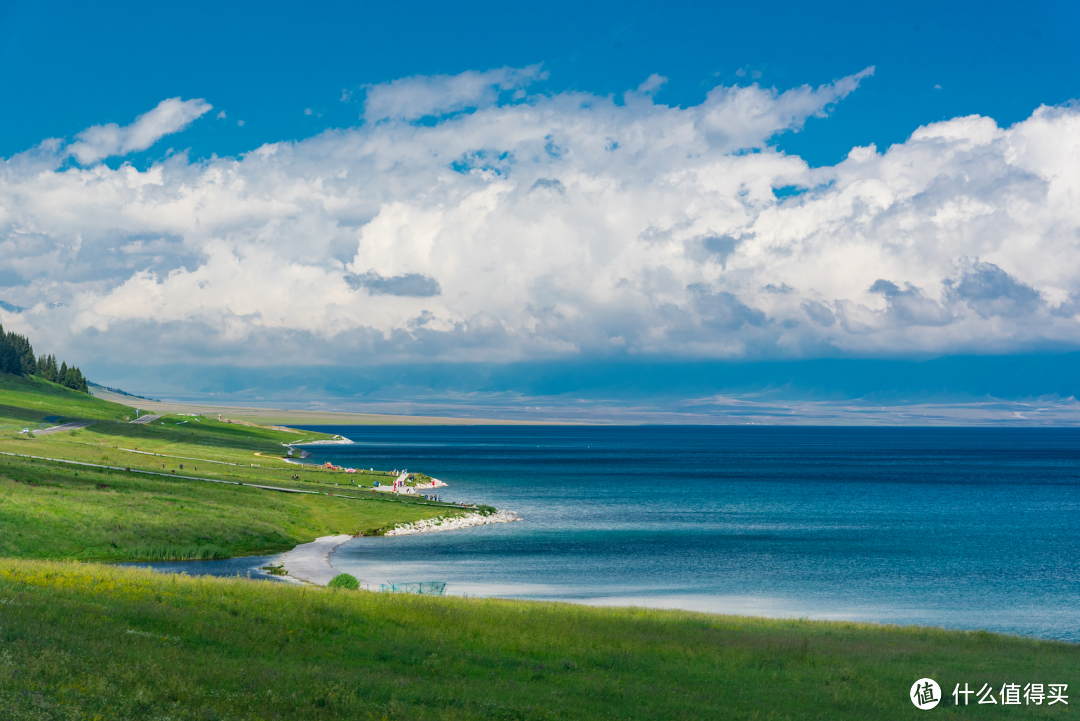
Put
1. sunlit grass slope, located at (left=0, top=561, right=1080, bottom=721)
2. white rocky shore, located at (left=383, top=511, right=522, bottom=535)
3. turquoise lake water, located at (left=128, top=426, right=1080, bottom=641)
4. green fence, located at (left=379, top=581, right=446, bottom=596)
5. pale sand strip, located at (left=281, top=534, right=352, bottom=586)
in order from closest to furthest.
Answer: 1. sunlit grass slope, located at (left=0, top=561, right=1080, bottom=721)
2. green fence, located at (left=379, top=581, right=446, bottom=596)
3. pale sand strip, located at (left=281, top=534, right=352, bottom=586)
4. turquoise lake water, located at (left=128, top=426, right=1080, bottom=641)
5. white rocky shore, located at (left=383, top=511, right=522, bottom=535)

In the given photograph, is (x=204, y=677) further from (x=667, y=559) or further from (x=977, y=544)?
(x=977, y=544)

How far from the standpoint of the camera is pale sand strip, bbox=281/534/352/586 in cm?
5462

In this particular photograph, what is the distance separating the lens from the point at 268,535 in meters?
71.8

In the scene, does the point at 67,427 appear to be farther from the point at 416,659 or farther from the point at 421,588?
the point at 416,659

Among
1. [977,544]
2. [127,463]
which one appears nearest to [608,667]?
[977,544]

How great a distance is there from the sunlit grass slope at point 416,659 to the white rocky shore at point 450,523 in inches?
1950

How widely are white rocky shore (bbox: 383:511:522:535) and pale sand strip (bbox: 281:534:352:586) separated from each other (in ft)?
23.1

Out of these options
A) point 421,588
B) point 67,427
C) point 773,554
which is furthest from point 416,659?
point 67,427

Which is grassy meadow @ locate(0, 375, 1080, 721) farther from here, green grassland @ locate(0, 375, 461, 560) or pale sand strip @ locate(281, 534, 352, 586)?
green grassland @ locate(0, 375, 461, 560)

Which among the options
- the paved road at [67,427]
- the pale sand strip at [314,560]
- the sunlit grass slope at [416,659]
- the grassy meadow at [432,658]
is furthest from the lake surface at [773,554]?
the paved road at [67,427]

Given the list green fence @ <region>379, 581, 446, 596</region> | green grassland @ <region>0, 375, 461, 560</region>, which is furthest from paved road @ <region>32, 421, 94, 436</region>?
green fence @ <region>379, 581, 446, 596</region>

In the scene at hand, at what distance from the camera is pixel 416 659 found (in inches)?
955

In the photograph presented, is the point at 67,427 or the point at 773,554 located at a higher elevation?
the point at 67,427

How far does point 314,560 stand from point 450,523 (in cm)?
2838
